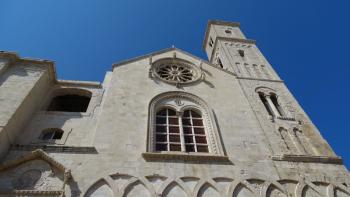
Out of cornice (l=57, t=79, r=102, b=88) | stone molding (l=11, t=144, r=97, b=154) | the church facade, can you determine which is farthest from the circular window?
stone molding (l=11, t=144, r=97, b=154)

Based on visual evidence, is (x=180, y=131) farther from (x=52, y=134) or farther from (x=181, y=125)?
(x=52, y=134)

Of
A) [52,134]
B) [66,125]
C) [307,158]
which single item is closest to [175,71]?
[66,125]

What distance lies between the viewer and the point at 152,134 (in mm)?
9445

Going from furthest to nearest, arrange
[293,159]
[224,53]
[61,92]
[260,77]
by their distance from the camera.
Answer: [224,53], [260,77], [61,92], [293,159]

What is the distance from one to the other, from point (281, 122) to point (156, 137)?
5.32 meters

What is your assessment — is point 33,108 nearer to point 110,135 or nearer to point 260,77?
point 110,135

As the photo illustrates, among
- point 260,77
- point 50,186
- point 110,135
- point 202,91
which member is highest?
point 260,77

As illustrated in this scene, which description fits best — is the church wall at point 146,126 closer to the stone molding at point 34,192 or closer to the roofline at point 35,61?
the stone molding at point 34,192

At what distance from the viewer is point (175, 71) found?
46.5 ft

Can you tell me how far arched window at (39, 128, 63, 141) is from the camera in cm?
940

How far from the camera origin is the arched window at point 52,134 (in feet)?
30.8

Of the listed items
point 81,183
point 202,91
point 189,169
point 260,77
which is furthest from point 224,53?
point 81,183

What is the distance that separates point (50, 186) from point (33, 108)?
401 cm

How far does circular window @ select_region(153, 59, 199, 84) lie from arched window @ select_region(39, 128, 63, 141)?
529cm
